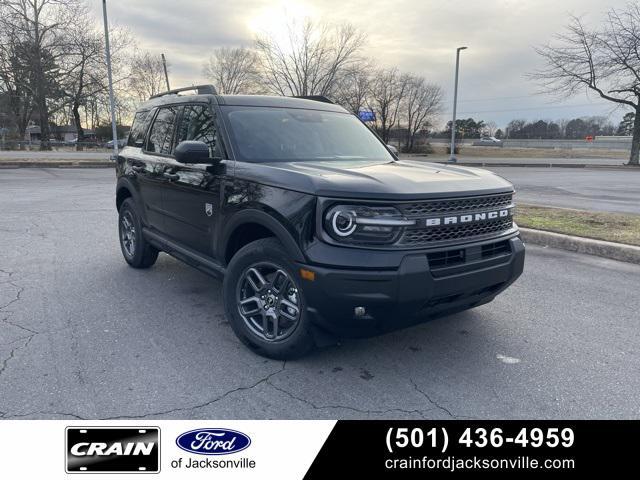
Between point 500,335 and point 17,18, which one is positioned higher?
point 17,18

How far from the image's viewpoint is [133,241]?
575 centimetres

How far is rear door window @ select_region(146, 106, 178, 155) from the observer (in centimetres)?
479

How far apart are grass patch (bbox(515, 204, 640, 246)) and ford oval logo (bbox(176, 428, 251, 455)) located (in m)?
6.13

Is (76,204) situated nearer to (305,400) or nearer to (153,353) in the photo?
(153,353)

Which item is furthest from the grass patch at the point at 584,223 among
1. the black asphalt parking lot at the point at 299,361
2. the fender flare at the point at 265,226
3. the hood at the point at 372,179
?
the fender flare at the point at 265,226

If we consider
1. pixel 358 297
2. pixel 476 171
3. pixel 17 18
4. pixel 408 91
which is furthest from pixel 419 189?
pixel 408 91

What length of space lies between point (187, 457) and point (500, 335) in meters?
2.63

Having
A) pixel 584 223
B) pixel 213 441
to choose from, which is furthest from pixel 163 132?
pixel 584 223

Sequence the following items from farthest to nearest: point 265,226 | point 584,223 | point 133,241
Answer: point 584,223 → point 133,241 → point 265,226

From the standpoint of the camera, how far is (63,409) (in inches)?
109

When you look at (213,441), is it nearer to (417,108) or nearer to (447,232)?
(447,232)

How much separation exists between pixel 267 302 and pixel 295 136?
5.20 feet

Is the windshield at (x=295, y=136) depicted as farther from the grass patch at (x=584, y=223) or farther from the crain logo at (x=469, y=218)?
the grass patch at (x=584, y=223)

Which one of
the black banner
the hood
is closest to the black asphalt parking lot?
the black banner
